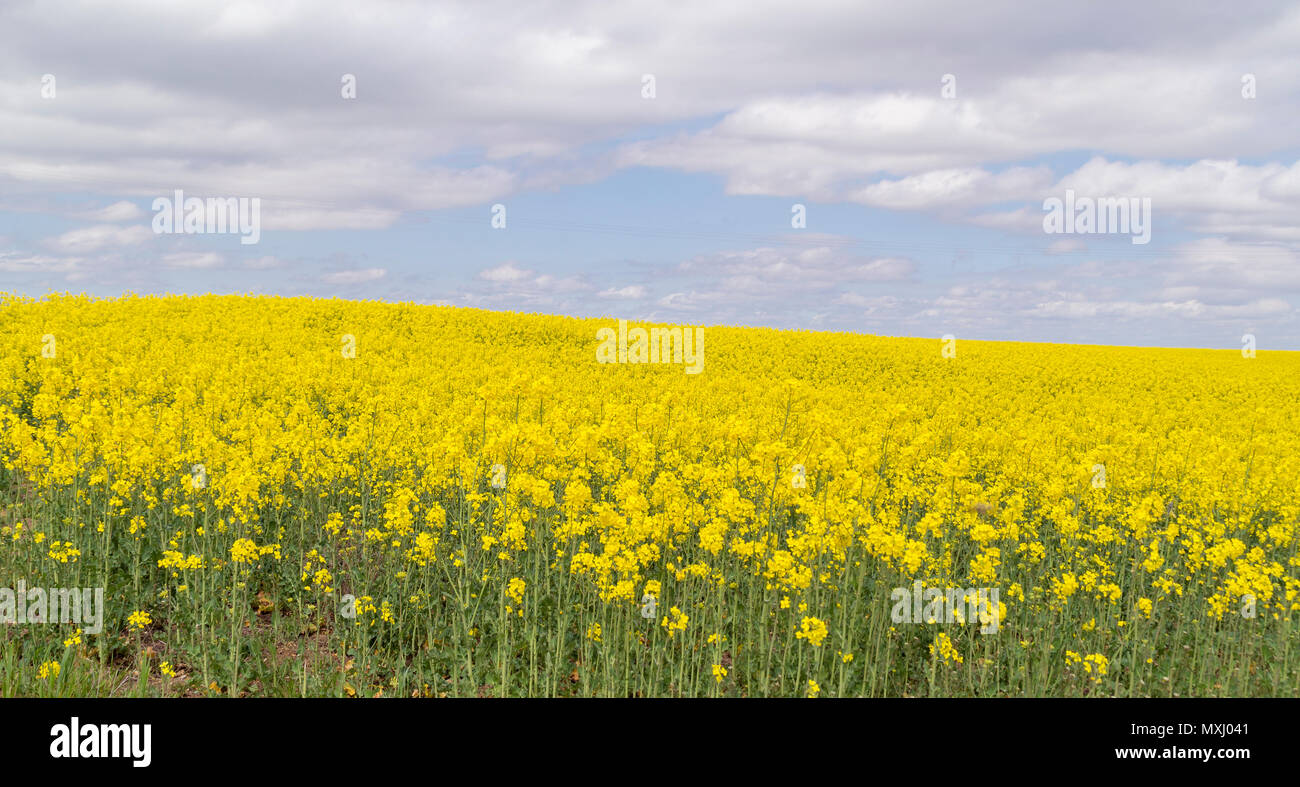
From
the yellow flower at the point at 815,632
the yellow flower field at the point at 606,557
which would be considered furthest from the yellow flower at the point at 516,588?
the yellow flower at the point at 815,632

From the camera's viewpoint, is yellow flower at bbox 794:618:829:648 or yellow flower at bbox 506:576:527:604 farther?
yellow flower at bbox 506:576:527:604

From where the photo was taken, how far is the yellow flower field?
5859 millimetres

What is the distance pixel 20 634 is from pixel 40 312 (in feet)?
67.9

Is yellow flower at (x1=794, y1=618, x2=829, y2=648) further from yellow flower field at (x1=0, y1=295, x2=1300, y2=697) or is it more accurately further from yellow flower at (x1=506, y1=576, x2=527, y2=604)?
yellow flower at (x1=506, y1=576, x2=527, y2=604)

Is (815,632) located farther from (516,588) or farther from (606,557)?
(516,588)

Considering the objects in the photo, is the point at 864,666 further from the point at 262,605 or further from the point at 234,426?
the point at 234,426

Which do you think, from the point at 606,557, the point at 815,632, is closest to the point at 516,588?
the point at 606,557

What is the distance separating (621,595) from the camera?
5348 millimetres

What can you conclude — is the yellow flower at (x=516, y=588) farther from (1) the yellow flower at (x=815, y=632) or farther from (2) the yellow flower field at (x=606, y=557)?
(1) the yellow flower at (x=815, y=632)

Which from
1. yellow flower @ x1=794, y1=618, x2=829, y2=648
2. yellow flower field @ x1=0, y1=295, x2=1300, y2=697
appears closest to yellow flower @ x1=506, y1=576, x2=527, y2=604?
yellow flower field @ x1=0, y1=295, x2=1300, y2=697

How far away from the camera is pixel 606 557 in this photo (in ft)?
18.3

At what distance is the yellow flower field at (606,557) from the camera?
5.86 metres
